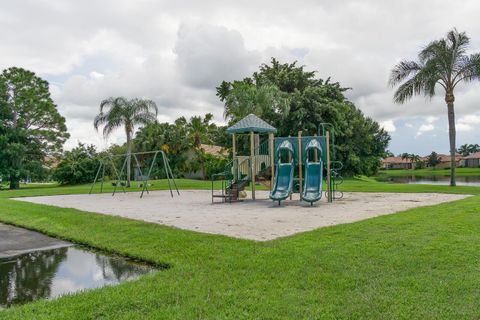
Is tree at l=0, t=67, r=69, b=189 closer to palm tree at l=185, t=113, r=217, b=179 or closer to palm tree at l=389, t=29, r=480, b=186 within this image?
palm tree at l=185, t=113, r=217, b=179

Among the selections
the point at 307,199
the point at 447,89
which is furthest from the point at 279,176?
the point at 447,89

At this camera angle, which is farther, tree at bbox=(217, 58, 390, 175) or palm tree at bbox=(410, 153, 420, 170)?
palm tree at bbox=(410, 153, 420, 170)

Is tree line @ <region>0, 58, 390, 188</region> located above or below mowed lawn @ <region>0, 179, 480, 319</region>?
above

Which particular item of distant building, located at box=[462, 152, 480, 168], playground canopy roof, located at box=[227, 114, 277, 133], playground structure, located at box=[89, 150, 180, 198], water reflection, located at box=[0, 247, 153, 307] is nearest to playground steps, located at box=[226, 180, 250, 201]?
playground canopy roof, located at box=[227, 114, 277, 133]

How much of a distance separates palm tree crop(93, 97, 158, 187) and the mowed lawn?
1821 centimetres

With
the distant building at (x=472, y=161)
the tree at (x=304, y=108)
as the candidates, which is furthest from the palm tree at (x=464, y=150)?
the tree at (x=304, y=108)

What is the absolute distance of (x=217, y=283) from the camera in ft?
12.4

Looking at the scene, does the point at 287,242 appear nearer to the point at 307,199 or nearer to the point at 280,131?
the point at 307,199

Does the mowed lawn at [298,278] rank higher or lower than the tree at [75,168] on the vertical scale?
lower

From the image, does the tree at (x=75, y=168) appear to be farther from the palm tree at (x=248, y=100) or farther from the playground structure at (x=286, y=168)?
Result: the playground structure at (x=286, y=168)

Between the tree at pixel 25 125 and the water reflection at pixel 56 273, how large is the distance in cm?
2956

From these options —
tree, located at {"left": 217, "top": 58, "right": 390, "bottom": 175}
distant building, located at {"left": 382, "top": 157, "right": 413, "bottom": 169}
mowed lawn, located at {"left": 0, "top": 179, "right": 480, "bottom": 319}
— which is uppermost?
tree, located at {"left": 217, "top": 58, "right": 390, "bottom": 175}

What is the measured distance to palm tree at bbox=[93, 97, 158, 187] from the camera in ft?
77.4

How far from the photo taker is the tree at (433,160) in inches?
3656
